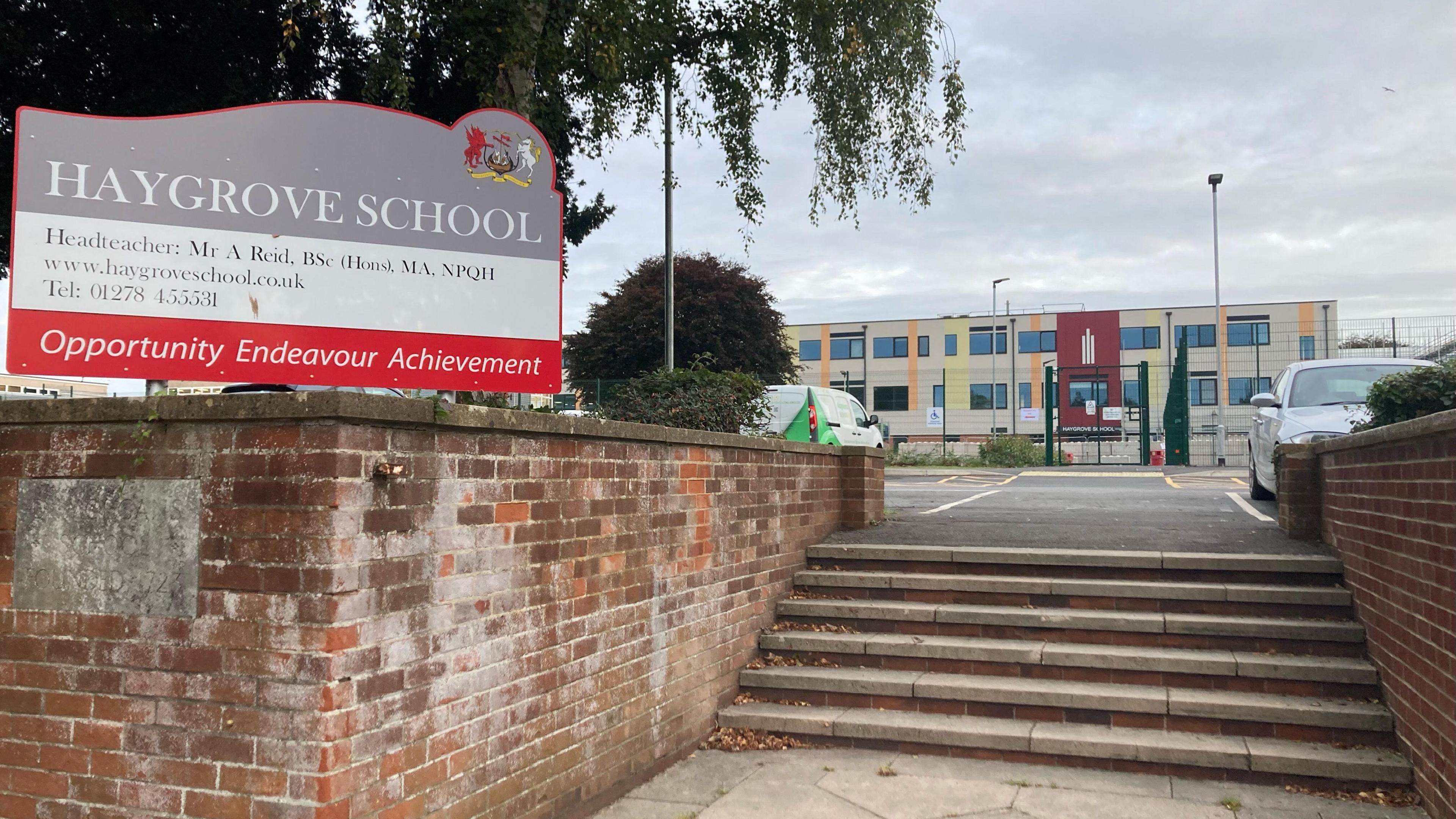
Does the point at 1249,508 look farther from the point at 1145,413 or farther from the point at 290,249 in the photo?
the point at 1145,413

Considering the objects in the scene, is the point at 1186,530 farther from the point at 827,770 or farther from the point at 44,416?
the point at 44,416

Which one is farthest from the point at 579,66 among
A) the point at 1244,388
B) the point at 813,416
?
the point at 1244,388

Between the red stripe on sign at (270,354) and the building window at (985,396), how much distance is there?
171 ft

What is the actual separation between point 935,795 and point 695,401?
159 inches

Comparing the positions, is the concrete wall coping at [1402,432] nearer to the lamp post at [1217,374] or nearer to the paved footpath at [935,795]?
the paved footpath at [935,795]

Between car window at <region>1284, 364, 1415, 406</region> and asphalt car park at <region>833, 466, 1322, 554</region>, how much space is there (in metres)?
1.14

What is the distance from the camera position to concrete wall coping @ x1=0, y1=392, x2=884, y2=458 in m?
3.05

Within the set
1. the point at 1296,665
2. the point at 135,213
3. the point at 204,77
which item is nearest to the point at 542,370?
the point at 135,213

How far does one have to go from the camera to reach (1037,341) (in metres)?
55.7

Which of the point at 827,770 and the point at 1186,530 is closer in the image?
the point at 827,770

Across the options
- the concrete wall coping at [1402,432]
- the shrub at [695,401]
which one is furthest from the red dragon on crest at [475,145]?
the shrub at [695,401]

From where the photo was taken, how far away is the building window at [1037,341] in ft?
182

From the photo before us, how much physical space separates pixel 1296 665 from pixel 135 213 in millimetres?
5839

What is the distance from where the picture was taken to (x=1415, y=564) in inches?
179
